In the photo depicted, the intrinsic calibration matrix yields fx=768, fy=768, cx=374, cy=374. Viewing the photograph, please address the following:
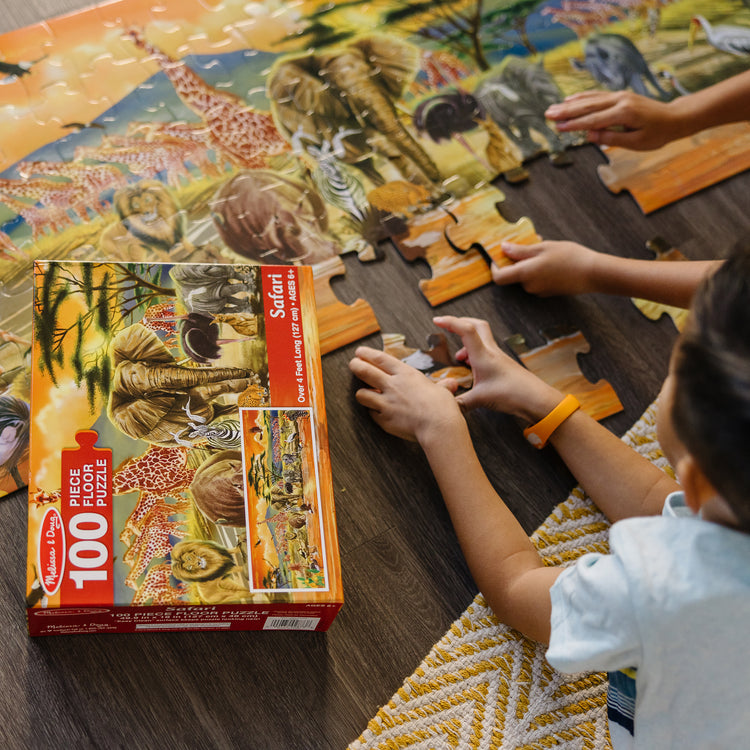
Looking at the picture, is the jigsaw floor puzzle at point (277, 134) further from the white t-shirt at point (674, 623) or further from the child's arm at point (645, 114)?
the white t-shirt at point (674, 623)

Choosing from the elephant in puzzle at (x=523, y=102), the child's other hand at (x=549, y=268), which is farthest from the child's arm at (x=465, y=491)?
the elephant in puzzle at (x=523, y=102)

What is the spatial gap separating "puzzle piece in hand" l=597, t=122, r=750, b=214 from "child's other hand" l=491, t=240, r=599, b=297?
17 cm

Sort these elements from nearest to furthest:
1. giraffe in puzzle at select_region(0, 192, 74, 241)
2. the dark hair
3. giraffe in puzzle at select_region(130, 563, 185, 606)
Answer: the dark hair
giraffe in puzzle at select_region(130, 563, 185, 606)
giraffe in puzzle at select_region(0, 192, 74, 241)

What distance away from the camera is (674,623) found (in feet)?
2.07

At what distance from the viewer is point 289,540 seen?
2.56ft

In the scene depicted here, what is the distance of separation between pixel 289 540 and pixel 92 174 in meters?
0.54

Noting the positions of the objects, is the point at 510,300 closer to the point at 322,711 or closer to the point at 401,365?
the point at 401,365

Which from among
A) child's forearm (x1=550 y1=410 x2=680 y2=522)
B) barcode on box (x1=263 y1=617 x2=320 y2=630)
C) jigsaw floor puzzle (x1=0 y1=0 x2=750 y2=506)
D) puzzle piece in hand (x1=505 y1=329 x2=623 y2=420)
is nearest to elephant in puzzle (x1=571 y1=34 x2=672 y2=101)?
A: jigsaw floor puzzle (x1=0 y1=0 x2=750 y2=506)

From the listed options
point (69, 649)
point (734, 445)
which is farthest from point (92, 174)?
point (734, 445)

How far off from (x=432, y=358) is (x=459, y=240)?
7.1 inches

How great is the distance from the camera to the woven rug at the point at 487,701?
32.4 inches

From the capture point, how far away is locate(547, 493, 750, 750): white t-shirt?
0.62m

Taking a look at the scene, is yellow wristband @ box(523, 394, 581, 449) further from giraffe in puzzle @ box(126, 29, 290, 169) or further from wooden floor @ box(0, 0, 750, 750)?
giraffe in puzzle @ box(126, 29, 290, 169)

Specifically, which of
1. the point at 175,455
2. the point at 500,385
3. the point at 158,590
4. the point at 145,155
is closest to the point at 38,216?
the point at 145,155
